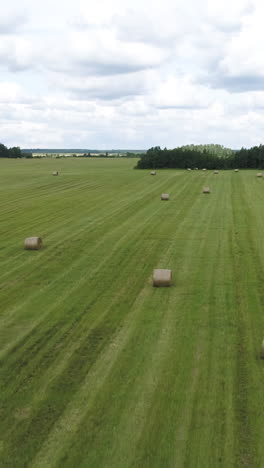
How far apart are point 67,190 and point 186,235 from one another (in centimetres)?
2469

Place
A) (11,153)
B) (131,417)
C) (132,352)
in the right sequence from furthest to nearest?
(11,153) → (132,352) → (131,417)

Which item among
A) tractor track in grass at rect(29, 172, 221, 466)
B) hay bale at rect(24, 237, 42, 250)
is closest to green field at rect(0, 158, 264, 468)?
tractor track in grass at rect(29, 172, 221, 466)

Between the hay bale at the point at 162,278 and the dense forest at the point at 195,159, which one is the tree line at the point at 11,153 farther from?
the hay bale at the point at 162,278

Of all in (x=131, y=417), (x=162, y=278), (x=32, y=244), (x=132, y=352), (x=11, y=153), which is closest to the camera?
(x=131, y=417)

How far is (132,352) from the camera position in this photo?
32.1 feet

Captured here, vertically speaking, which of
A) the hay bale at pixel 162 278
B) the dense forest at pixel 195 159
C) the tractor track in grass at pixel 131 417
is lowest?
the tractor track in grass at pixel 131 417

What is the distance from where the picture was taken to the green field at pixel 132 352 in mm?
6953

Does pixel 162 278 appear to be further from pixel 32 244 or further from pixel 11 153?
pixel 11 153

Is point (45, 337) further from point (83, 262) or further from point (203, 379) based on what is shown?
point (83, 262)

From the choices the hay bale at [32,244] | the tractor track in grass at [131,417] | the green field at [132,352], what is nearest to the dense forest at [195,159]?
the green field at [132,352]

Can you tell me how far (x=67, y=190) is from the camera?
43.8 m

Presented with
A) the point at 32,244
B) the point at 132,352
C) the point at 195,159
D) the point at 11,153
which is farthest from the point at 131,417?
the point at 11,153

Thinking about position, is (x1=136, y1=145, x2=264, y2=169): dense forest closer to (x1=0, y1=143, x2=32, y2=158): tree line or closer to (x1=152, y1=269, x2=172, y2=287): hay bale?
(x1=152, y1=269, x2=172, y2=287): hay bale

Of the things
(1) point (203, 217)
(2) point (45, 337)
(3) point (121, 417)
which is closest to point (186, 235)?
(1) point (203, 217)
